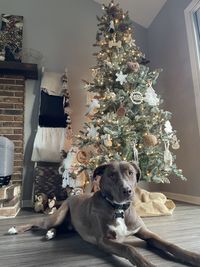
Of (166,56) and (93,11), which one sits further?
(93,11)

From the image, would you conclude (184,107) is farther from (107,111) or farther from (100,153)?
(100,153)

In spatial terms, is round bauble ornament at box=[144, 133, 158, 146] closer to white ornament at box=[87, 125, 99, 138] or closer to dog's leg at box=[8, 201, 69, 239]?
white ornament at box=[87, 125, 99, 138]

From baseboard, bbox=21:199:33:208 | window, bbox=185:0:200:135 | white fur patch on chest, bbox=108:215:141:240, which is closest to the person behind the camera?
white fur patch on chest, bbox=108:215:141:240

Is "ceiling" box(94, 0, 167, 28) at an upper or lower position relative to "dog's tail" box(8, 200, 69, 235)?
upper

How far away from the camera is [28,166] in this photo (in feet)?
11.1

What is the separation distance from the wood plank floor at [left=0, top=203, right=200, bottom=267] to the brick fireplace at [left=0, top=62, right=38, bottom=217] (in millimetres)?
1477

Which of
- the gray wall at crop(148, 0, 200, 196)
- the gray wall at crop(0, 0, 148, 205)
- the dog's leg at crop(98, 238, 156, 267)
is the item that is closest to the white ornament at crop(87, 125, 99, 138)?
the gray wall at crop(0, 0, 148, 205)

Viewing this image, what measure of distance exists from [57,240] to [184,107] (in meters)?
2.36

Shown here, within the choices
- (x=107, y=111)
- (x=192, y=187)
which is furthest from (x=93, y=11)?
(x=192, y=187)

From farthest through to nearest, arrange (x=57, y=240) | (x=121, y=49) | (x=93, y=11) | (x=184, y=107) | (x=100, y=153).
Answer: (x=93, y=11), (x=184, y=107), (x=121, y=49), (x=100, y=153), (x=57, y=240)

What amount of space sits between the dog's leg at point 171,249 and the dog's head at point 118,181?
0.20 metres

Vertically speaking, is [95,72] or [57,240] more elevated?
[95,72]

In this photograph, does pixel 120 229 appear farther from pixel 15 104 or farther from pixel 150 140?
pixel 15 104

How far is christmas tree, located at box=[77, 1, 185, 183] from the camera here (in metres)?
2.47
